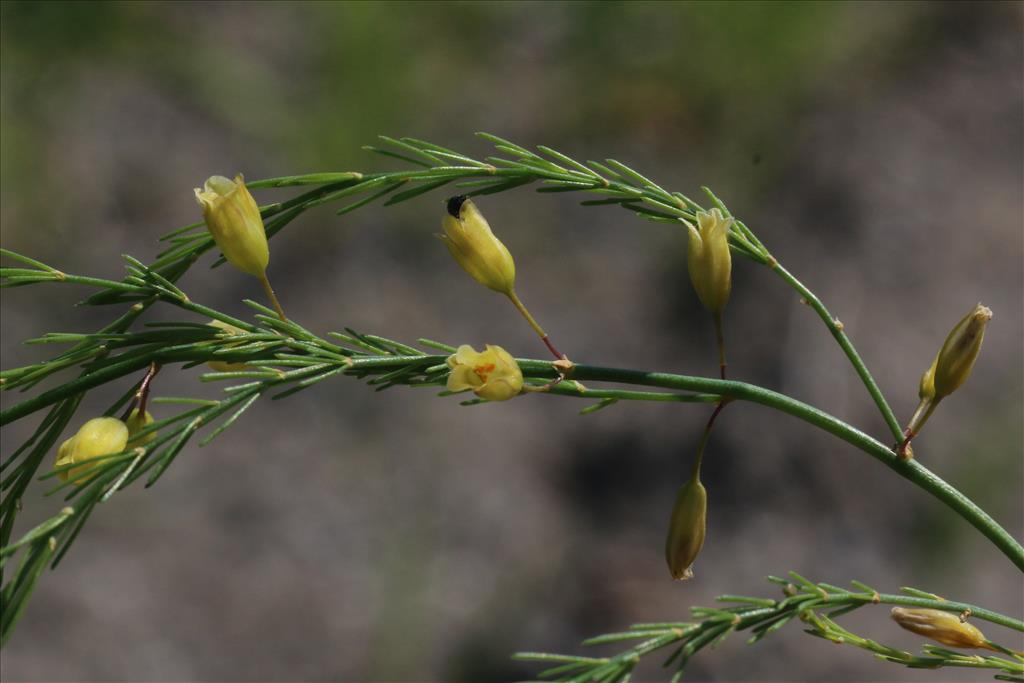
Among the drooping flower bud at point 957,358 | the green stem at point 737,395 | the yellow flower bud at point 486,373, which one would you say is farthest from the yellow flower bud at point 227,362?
the drooping flower bud at point 957,358

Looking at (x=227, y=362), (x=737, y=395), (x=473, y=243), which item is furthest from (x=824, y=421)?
(x=227, y=362)

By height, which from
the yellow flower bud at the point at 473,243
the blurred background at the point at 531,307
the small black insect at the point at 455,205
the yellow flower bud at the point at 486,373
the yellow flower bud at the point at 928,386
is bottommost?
the yellow flower bud at the point at 486,373

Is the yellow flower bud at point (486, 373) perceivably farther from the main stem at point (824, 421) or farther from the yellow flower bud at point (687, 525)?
the yellow flower bud at point (687, 525)

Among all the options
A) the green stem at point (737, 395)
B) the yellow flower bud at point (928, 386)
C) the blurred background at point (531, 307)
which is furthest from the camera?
the blurred background at point (531, 307)

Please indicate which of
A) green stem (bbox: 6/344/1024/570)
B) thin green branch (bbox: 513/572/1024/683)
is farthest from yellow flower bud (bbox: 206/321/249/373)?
thin green branch (bbox: 513/572/1024/683)

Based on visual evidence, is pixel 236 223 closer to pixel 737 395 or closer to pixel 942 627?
pixel 737 395

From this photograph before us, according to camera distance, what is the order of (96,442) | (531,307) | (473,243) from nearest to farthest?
1. (96,442)
2. (473,243)
3. (531,307)

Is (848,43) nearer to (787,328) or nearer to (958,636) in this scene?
(787,328)
